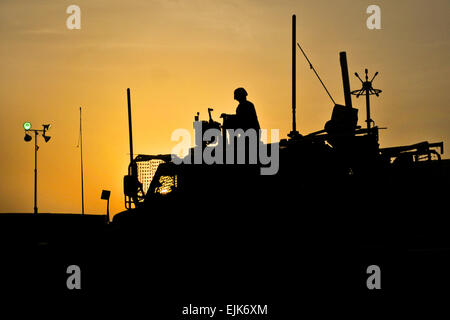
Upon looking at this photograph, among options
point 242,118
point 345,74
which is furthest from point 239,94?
point 345,74

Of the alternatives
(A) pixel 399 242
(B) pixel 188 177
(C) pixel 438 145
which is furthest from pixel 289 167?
(C) pixel 438 145

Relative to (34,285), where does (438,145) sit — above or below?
above

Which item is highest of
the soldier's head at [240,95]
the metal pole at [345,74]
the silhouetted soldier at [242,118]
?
the metal pole at [345,74]

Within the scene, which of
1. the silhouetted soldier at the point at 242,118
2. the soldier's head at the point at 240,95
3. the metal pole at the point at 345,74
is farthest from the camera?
the metal pole at the point at 345,74

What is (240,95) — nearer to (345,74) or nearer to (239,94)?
(239,94)

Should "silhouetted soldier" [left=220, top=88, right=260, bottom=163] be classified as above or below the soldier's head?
below

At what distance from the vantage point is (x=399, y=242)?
7.64m

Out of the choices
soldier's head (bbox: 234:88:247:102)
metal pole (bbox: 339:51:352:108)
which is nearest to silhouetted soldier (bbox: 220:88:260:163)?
soldier's head (bbox: 234:88:247:102)

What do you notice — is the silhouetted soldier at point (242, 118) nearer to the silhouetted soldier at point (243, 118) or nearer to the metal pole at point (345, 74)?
the silhouetted soldier at point (243, 118)

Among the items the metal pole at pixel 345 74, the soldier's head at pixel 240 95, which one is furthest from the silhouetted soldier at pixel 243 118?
the metal pole at pixel 345 74

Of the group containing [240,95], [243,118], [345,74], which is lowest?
[243,118]

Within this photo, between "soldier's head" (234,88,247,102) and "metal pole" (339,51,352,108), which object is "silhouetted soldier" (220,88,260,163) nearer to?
"soldier's head" (234,88,247,102)
